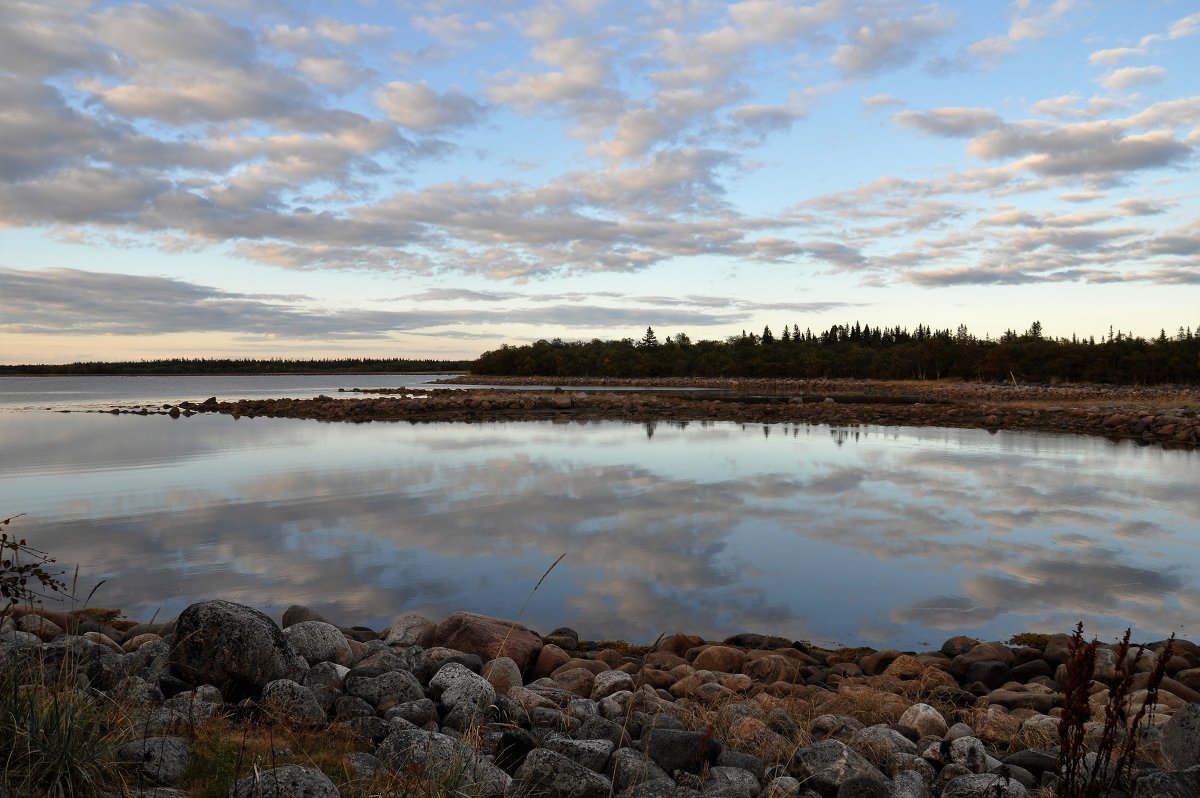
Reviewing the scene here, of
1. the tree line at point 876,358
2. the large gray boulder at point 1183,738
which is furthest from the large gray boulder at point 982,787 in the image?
the tree line at point 876,358

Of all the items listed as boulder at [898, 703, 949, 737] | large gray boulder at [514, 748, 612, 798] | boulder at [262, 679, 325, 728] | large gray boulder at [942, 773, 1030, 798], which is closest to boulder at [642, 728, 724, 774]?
large gray boulder at [514, 748, 612, 798]

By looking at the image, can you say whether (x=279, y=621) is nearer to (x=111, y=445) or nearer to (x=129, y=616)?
(x=129, y=616)

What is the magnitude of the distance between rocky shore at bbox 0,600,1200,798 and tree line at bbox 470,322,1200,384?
74.8m

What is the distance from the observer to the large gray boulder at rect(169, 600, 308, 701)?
5.01 metres

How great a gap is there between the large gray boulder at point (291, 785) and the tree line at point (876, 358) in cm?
7908

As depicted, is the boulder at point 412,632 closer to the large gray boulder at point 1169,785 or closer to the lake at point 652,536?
the lake at point 652,536

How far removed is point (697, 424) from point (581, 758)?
1096 inches

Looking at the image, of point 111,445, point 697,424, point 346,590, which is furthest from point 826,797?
point 697,424

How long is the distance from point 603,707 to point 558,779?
134cm

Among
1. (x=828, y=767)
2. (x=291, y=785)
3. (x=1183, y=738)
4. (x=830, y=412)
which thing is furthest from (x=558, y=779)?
(x=830, y=412)

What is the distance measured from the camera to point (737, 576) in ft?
30.4

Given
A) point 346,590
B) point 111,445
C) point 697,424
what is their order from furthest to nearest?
1. point 697,424
2. point 111,445
3. point 346,590

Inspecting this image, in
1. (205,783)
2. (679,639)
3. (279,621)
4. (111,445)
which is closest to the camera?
(205,783)

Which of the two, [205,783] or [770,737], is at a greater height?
[205,783]
